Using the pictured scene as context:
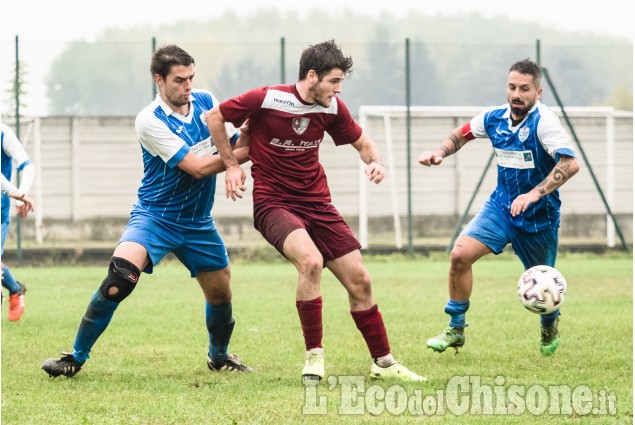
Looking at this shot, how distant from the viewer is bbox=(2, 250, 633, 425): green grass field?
6.13 metres

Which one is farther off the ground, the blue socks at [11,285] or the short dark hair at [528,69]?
the short dark hair at [528,69]

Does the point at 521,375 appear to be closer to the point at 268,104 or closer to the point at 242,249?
the point at 268,104

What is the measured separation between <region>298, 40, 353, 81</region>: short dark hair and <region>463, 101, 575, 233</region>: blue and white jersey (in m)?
1.66

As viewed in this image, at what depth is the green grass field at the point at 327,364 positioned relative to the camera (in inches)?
241

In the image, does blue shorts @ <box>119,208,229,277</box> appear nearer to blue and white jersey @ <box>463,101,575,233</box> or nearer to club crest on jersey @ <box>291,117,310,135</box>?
club crest on jersey @ <box>291,117,310,135</box>

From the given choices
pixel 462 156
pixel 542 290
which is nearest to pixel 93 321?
pixel 542 290

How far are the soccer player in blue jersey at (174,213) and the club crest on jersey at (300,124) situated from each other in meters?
0.37

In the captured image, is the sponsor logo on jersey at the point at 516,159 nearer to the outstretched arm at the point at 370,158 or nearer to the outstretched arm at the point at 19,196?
the outstretched arm at the point at 370,158

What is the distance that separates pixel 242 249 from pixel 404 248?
283cm

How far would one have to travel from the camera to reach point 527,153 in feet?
26.9

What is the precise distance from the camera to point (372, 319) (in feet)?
23.9

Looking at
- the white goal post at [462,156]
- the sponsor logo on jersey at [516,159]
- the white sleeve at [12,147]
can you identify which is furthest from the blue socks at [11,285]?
the white goal post at [462,156]

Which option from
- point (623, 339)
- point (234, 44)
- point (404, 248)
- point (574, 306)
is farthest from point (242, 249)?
point (623, 339)

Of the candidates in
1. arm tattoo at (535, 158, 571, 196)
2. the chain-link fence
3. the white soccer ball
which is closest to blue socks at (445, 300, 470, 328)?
the white soccer ball
